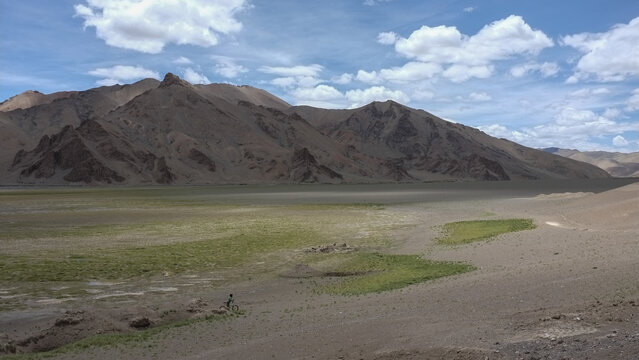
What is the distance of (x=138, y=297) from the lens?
57.4 feet

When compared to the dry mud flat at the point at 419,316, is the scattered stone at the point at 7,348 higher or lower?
lower

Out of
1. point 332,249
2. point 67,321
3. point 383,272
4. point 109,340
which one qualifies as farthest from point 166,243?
point 109,340

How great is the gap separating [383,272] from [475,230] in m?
13.8

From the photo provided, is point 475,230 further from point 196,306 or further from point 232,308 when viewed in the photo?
point 196,306

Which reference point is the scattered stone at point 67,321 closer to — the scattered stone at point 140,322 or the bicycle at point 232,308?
the scattered stone at point 140,322

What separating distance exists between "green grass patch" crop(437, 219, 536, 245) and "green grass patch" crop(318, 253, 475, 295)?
5.68m

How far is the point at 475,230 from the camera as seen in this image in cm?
3206

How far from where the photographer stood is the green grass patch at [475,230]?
28.1 metres

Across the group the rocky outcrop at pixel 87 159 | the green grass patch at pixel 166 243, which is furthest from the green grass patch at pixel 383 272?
the rocky outcrop at pixel 87 159

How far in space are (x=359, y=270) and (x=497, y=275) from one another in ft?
20.6

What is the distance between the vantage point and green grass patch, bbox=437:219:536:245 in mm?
28109

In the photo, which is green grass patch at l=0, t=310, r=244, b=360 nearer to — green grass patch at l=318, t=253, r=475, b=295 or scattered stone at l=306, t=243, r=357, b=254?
green grass patch at l=318, t=253, r=475, b=295

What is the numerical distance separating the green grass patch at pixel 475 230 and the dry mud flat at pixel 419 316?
7.05 metres

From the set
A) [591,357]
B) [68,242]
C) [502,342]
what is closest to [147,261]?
[68,242]
